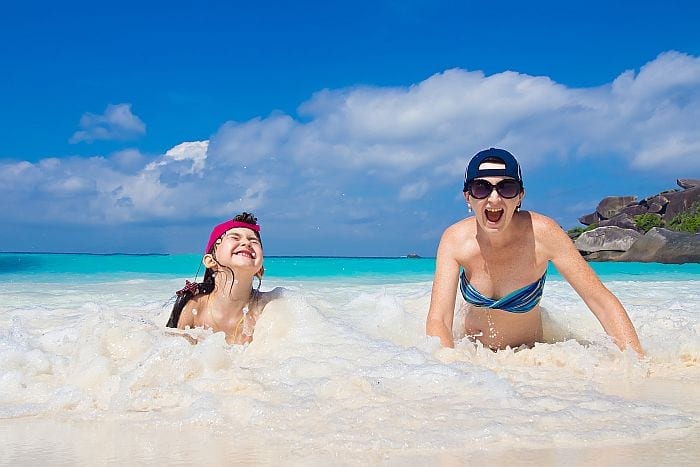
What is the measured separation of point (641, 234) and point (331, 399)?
110 feet

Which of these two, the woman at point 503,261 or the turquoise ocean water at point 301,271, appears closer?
the woman at point 503,261

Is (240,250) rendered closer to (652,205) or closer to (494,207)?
(494,207)

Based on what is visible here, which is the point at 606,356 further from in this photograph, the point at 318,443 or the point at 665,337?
the point at 318,443

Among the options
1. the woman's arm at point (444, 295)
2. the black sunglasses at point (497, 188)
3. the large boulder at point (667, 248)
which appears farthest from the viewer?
the large boulder at point (667, 248)

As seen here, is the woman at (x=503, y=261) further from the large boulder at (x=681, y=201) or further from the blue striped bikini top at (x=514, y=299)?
the large boulder at (x=681, y=201)

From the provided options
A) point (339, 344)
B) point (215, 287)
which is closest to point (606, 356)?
point (339, 344)

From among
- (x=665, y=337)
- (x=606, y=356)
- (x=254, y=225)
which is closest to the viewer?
(x=606, y=356)

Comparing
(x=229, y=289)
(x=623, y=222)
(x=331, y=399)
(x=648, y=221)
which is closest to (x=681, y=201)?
(x=648, y=221)

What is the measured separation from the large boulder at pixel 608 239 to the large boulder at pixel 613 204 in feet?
40.1

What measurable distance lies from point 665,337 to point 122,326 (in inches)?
141

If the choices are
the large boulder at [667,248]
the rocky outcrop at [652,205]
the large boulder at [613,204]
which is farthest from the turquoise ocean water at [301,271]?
the large boulder at [613,204]

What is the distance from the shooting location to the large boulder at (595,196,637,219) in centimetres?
4566

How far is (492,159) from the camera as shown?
3906 millimetres

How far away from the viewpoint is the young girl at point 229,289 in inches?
177
